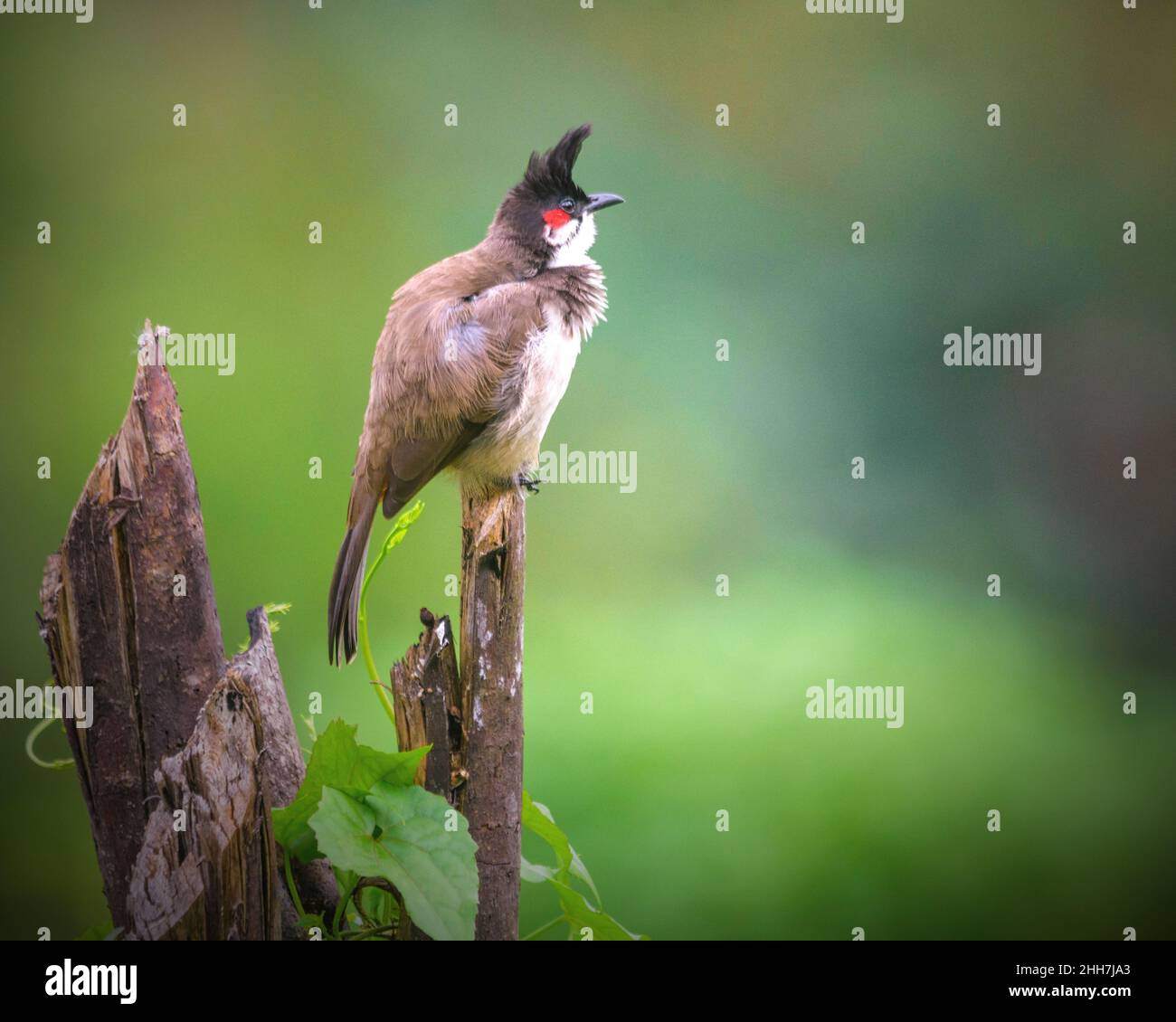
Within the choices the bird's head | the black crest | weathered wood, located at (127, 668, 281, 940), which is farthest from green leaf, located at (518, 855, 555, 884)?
the black crest

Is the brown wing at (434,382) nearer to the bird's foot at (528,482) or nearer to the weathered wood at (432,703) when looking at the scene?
the bird's foot at (528,482)

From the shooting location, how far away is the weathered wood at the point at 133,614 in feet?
7.40

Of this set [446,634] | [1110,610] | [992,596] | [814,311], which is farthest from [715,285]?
[446,634]

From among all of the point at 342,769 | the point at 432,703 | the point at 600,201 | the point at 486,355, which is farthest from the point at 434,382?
the point at 342,769

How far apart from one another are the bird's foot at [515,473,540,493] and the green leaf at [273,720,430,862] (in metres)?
1.10

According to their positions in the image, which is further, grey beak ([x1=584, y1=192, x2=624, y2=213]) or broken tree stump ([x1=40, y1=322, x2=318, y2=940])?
grey beak ([x1=584, y1=192, x2=624, y2=213])

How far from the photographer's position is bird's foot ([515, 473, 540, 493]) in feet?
10.2

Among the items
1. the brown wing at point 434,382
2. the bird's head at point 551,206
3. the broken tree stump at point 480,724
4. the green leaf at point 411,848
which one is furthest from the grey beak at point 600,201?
the green leaf at point 411,848

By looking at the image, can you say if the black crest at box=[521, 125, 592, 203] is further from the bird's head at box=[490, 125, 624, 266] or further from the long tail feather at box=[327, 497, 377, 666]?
the long tail feather at box=[327, 497, 377, 666]

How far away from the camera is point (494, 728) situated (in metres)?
2.33

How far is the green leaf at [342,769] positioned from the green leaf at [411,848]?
1.1 inches

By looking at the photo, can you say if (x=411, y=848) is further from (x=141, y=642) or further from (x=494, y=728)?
(x=141, y=642)

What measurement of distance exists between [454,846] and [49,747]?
2.19 metres

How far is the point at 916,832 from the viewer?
381 cm
